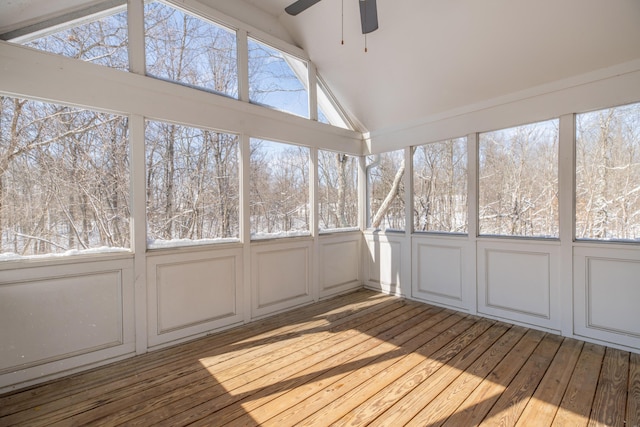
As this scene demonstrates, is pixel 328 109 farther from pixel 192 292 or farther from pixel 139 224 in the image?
pixel 192 292

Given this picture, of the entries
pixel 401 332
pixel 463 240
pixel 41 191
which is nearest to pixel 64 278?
pixel 41 191

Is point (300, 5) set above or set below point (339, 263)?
above

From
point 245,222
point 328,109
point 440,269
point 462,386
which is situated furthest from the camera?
point 328,109

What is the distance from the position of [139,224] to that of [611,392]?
154 inches

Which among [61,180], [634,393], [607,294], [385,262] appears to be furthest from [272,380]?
[607,294]

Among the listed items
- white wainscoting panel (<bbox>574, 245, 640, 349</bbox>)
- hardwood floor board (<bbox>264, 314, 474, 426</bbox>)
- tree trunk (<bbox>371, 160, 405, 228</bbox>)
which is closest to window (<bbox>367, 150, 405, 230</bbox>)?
tree trunk (<bbox>371, 160, 405, 228</bbox>)

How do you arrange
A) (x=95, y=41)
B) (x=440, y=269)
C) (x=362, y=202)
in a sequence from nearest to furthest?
(x=95, y=41) < (x=440, y=269) < (x=362, y=202)

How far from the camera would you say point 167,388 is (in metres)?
2.19

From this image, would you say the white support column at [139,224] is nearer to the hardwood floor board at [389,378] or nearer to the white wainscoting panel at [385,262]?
the hardwood floor board at [389,378]

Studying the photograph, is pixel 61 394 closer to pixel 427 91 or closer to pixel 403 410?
pixel 403 410

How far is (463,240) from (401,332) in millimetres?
1444

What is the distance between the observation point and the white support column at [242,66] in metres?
3.45

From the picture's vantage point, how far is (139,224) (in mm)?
2715

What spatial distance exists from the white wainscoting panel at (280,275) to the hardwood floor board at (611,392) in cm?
290
